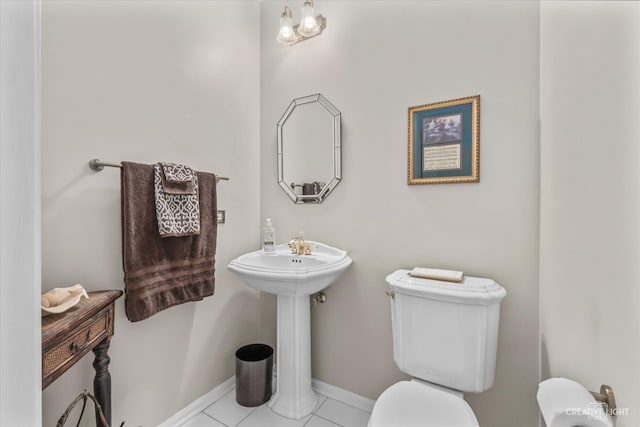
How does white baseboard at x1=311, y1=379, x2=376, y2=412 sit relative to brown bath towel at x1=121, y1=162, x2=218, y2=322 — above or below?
below

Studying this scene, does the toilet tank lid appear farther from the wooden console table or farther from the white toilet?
the wooden console table

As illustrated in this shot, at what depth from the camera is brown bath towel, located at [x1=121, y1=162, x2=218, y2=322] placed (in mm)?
1223

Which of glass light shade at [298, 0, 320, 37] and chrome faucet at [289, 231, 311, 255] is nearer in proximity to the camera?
glass light shade at [298, 0, 320, 37]

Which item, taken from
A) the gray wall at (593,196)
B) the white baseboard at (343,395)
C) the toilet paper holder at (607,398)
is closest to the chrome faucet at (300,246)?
the white baseboard at (343,395)

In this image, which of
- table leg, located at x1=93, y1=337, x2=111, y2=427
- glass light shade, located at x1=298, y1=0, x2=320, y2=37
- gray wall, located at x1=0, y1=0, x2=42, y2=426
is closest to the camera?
gray wall, located at x1=0, y1=0, x2=42, y2=426

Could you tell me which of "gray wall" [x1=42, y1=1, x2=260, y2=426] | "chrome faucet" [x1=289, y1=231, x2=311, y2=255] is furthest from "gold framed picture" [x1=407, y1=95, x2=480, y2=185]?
"gray wall" [x1=42, y1=1, x2=260, y2=426]

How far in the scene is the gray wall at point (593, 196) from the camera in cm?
55

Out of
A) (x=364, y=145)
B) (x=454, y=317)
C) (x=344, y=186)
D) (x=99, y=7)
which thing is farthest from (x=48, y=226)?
(x=454, y=317)

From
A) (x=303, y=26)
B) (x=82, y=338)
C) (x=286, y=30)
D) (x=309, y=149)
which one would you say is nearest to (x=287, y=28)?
(x=286, y=30)

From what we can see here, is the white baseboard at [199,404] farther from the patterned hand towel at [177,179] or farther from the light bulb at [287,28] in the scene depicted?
the light bulb at [287,28]

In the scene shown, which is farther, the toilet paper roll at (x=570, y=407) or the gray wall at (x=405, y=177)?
the gray wall at (x=405, y=177)

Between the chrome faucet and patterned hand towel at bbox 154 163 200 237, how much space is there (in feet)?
1.86

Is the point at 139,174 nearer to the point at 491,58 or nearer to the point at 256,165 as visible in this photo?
the point at 256,165

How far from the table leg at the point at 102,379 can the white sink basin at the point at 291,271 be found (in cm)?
60
